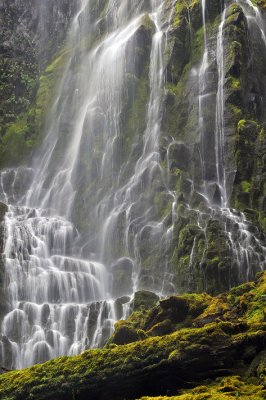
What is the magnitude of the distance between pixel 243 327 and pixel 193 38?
27.2m

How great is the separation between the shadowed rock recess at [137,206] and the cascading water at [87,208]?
4.0 inches

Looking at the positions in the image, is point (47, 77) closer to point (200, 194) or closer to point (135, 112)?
point (135, 112)

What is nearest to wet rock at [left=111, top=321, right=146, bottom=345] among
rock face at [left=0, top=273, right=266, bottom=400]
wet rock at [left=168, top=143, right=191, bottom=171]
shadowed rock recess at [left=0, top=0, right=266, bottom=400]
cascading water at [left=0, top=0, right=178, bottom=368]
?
shadowed rock recess at [left=0, top=0, right=266, bottom=400]

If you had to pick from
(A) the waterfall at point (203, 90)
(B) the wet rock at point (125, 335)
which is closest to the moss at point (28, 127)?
(A) the waterfall at point (203, 90)

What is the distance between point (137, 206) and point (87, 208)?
191 inches

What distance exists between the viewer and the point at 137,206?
102ft

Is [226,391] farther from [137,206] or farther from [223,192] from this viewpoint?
[137,206]

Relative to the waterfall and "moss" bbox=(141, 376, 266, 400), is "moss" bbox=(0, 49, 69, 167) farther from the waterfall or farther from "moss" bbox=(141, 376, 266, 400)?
"moss" bbox=(141, 376, 266, 400)

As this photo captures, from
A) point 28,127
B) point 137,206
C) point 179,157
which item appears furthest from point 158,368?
point 28,127

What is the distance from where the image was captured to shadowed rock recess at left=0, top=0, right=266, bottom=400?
1318 cm

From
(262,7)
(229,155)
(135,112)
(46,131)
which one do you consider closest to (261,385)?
(229,155)

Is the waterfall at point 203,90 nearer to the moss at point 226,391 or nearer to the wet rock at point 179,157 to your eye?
the wet rock at point 179,157

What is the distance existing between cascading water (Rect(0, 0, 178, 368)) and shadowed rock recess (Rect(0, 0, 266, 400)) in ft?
0.34

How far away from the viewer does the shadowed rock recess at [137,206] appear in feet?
43.2
